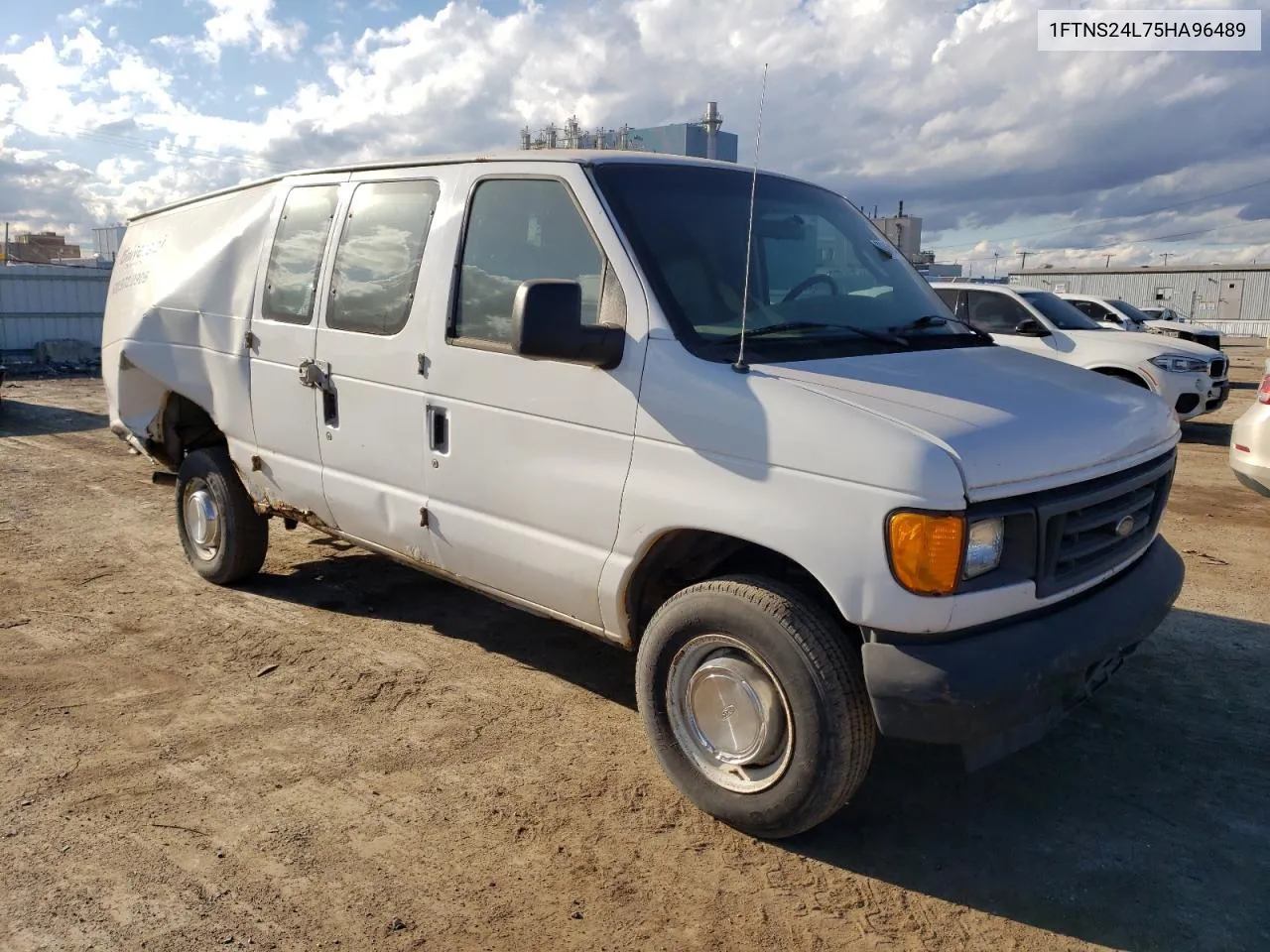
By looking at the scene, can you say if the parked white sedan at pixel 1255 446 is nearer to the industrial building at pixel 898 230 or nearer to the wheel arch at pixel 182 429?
the industrial building at pixel 898 230

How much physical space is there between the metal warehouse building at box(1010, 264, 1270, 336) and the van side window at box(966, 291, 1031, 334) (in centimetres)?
3870

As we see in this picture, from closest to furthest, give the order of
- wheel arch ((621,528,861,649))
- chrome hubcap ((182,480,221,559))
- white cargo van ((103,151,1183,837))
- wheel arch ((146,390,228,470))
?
white cargo van ((103,151,1183,837))
wheel arch ((621,528,861,649))
chrome hubcap ((182,480,221,559))
wheel arch ((146,390,228,470))

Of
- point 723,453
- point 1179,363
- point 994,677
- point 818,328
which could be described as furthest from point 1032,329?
point 994,677

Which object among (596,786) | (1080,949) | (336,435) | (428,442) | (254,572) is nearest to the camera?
(1080,949)

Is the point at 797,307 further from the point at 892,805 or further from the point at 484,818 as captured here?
the point at 484,818

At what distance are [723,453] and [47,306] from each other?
819 inches

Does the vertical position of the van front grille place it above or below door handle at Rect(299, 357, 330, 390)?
below

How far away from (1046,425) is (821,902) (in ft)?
5.31

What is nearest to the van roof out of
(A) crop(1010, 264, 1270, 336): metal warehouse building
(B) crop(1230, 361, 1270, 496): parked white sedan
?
(B) crop(1230, 361, 1270, 496): parked white sedan

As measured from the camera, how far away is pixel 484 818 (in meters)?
3.43

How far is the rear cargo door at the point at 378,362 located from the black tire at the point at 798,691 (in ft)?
5.17

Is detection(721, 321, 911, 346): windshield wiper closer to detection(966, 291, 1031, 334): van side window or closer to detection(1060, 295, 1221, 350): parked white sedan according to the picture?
detection(966, 291, 1031, 334): van side window

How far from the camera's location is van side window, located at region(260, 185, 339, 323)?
4801mm

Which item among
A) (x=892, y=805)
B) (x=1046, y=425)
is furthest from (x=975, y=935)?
(x=1046, y=425)
